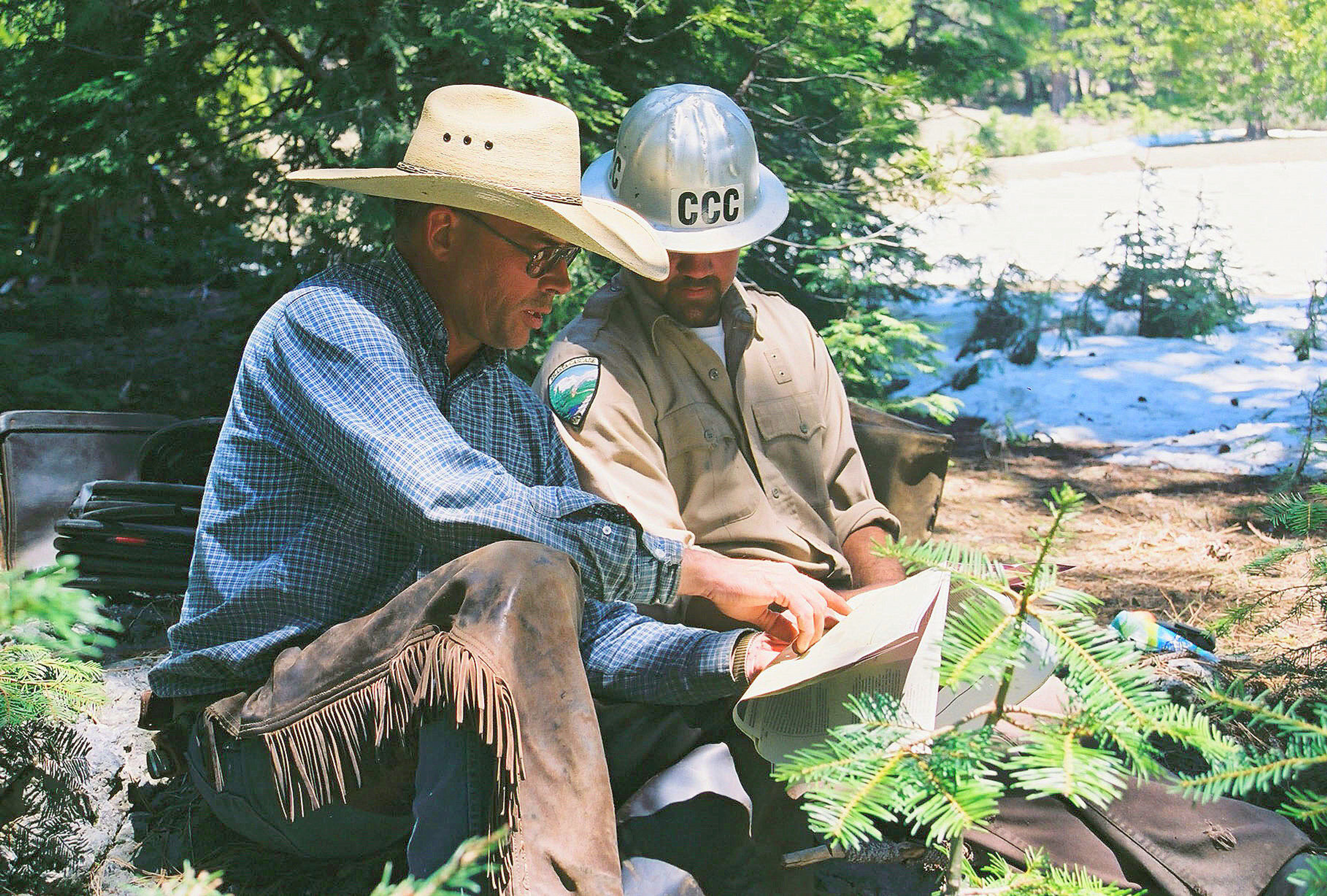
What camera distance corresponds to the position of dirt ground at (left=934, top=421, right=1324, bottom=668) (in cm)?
396

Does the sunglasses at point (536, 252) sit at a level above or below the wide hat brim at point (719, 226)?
above

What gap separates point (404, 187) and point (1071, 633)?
4.92ft

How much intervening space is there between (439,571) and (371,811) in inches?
18.3

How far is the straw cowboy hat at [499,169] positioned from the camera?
2229 millimetres

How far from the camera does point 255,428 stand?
86.0 inches

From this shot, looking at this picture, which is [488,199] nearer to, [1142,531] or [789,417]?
[789,417]

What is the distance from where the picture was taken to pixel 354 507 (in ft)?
7.15

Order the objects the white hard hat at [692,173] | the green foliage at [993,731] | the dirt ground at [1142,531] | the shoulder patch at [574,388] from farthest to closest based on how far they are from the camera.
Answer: the dirt ground at [1142,531], the white hard hat at [692,173], the shoulder patch at [574,388], the green foliage at [993,731]

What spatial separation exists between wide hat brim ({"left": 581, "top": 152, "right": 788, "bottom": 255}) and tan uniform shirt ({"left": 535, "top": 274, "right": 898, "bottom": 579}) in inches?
6.8

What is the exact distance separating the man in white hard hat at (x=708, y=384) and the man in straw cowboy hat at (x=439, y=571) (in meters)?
0.20

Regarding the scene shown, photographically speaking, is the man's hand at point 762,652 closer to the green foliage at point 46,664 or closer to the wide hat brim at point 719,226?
the wide hat brim at point 719,226

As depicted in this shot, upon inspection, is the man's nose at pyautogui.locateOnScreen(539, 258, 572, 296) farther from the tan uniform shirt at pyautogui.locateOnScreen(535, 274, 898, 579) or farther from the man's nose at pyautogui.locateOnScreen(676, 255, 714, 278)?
the man's nose at pyautogui.locateOnScreen(676, 255, 714, 278)

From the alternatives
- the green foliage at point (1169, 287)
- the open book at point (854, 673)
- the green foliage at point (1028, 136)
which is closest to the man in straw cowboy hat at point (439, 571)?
the open book at point (854, 673)

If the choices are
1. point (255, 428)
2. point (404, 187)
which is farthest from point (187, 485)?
point (404, 187)
